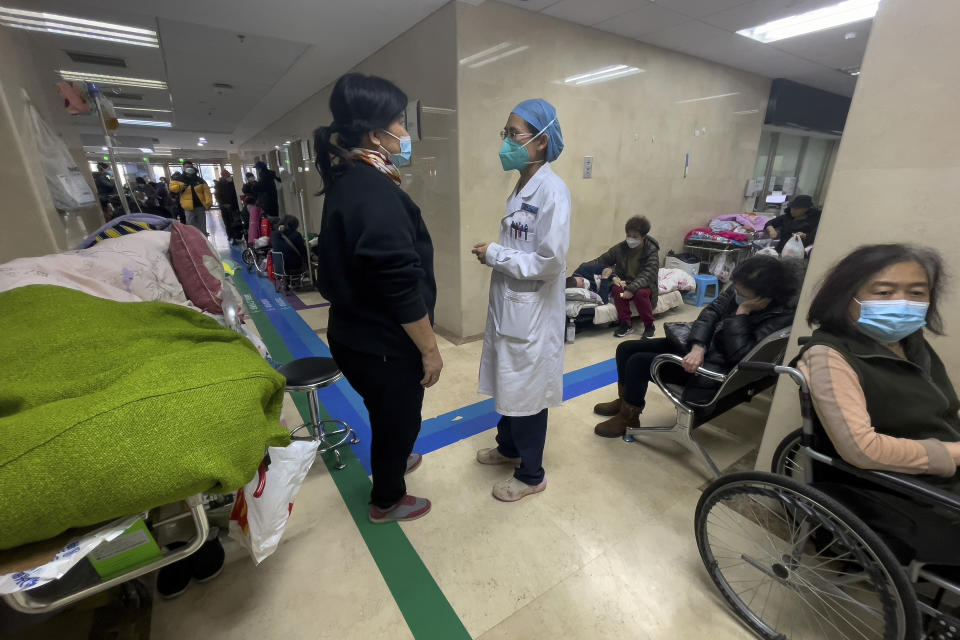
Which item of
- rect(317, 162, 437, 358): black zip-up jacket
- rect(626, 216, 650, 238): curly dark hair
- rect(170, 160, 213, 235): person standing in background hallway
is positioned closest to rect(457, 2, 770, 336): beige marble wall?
rect(626, 216, 650, 238): curly dark hair

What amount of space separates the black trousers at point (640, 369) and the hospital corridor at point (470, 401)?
0.05 feet

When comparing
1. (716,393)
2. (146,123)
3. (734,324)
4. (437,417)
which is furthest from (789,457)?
(146,123)

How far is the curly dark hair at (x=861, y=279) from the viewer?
3.42ft

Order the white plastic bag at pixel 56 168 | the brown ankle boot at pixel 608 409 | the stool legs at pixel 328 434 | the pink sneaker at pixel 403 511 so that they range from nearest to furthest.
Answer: the pink sneaker at pixel 403 511, the stool legs at pixel 328 434, the white plastic bag at pixel 56 168, the brown ankle boot at pixel 608 409

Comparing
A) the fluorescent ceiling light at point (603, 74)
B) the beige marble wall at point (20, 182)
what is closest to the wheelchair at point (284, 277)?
the beige marble wall at point (20, 182)

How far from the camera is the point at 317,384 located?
1.73 meters

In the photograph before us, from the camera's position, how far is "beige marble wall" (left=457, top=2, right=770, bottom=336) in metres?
3.02

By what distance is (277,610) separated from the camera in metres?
1.29

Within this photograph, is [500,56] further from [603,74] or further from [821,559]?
[821,559]

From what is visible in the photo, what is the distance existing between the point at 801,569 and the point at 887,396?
0.59m

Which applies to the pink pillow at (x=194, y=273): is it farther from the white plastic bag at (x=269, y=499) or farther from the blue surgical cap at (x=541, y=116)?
the blue surgical cap at (x=541, y=116)

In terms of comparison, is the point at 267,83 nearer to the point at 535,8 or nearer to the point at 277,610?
the point at 535,8

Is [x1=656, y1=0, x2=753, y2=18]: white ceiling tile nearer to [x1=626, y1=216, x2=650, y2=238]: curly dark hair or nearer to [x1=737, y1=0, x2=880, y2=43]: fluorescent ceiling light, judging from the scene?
[x1=737, y1=0, x2=880, y2=43]: fluorescent ceiling light

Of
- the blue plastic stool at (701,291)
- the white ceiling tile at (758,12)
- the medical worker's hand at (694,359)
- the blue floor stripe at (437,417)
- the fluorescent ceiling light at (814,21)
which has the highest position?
the fluorescent ceiling light at (814,21)
